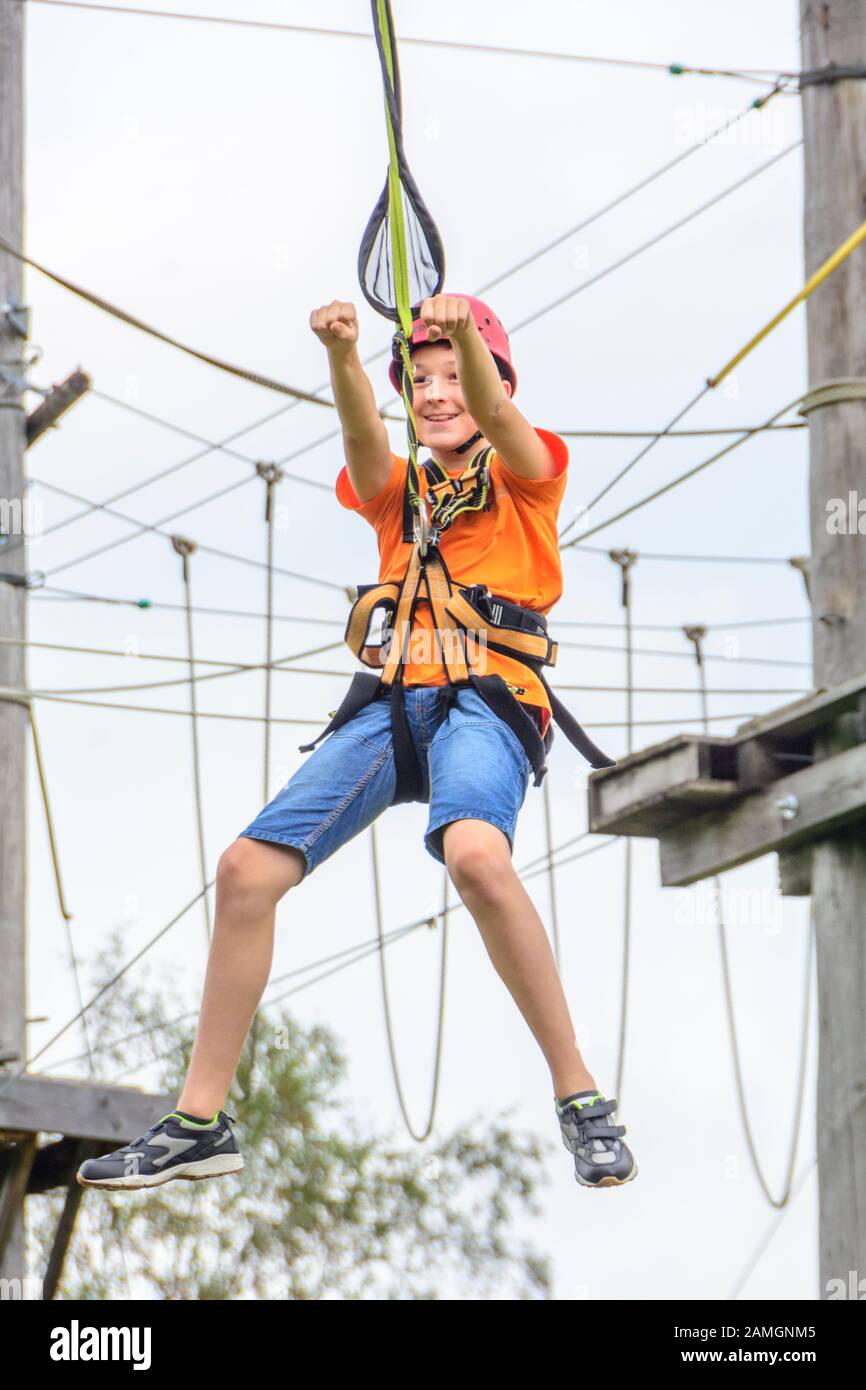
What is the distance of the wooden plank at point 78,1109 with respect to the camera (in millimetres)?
7789

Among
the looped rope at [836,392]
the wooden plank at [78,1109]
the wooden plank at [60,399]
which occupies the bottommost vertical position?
the wooden plank at [78,1109]

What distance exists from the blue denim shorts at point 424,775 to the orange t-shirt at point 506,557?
3.1 inches

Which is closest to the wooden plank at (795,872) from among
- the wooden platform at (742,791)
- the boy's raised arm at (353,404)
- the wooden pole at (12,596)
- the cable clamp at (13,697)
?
the wooden platform at (742,791)

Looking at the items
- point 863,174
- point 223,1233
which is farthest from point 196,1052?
point 223,1233

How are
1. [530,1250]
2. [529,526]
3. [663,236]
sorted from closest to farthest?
[529,526], [663,236], [530,1250]

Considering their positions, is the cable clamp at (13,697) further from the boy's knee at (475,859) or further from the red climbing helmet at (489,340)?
the boy's knee at (475,859)

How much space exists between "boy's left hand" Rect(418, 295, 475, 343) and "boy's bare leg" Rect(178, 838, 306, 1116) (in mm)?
1016

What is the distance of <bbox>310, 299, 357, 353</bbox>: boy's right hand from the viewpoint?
448 centimetres

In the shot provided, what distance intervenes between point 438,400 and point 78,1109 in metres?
3.75

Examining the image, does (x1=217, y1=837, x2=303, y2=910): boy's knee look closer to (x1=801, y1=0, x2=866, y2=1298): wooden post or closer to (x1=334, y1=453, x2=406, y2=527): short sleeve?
(x1=334, y1=453, x2=406, y2=527): short sleeve

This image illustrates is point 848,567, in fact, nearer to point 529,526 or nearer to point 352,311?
point 529,526
